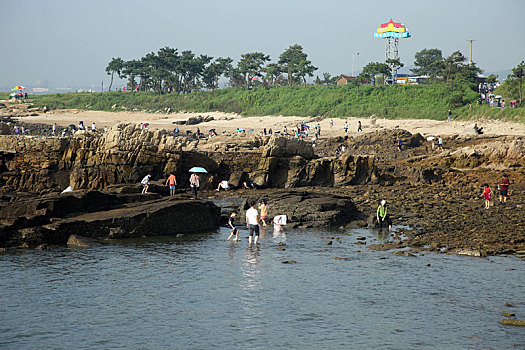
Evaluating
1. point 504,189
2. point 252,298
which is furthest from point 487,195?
point 252,298

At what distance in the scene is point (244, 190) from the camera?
37312 mm

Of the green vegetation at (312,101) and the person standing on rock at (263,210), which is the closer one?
the person standing on rock at (263,210)

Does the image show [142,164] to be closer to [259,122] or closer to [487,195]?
[487,195]

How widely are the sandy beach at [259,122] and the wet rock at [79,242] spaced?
5146cm

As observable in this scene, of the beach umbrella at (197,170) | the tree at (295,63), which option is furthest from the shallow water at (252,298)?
the tree at (295,63)

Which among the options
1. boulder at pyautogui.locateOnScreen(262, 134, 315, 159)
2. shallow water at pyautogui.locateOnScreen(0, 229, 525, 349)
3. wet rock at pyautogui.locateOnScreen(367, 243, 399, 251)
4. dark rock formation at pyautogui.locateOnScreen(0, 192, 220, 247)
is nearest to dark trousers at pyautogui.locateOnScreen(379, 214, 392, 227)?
wet rock at pyautogui.locateOnScreen(367, 243, 399, 251)

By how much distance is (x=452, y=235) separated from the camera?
78.2ft

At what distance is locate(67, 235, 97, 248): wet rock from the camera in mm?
21562

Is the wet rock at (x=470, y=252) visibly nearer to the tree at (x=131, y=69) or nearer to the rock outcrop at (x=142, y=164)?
the rock outcrop at (x=142, y=164)

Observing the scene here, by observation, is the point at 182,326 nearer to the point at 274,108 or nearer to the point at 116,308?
the point at 116,308

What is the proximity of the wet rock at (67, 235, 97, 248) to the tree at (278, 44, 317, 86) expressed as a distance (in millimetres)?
Answer: 99560

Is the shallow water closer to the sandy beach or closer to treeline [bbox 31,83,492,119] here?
the sandy beach

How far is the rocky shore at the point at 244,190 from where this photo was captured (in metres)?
22.7

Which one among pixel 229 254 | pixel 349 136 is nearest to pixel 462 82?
pixel 349 136
